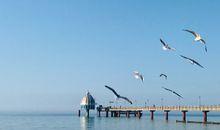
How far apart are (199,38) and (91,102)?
13552 cm

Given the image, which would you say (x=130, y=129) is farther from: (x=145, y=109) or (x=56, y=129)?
(x=145, y=109)

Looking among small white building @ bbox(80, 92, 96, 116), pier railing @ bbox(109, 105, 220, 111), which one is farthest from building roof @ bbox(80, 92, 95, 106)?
pier railing @ bbox(109, 105, 220, 111)

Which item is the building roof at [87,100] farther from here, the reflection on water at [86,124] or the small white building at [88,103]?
the reflection on water at [86,124]

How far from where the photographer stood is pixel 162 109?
125125 millimetres

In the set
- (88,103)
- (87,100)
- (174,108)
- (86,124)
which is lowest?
(86,124)

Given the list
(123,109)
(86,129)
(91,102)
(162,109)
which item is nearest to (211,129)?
(86,129)

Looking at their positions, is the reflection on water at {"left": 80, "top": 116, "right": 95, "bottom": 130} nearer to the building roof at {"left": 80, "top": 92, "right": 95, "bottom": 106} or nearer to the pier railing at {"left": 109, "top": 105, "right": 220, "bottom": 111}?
the pier railing at {"left": 109, "top": 105, "right": 220, "bottom": 111}

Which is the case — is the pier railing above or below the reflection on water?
above

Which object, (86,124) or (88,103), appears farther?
(88,103)

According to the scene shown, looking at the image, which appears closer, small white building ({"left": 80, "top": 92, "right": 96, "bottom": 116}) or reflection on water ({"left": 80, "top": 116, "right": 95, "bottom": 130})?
reflection on water ({"left": 80, "top": 116, "right": 95, "bottom": 130})

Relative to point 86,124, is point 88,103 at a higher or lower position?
higher

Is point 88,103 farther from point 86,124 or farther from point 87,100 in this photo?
point 86,124

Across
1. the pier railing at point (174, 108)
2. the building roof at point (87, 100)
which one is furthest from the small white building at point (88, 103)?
the pier railing at point (174, 108)

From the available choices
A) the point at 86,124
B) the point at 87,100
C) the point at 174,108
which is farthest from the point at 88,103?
the point at 86,124
